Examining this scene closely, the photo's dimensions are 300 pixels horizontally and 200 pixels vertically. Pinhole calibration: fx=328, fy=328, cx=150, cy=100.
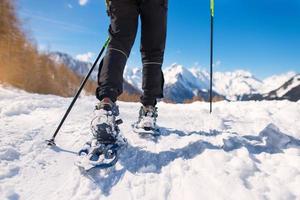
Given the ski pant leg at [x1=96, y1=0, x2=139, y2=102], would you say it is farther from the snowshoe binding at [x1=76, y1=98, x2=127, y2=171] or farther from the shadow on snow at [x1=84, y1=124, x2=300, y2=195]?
the shadow on snow at [x1=84, y1=124, x2=300, y2=195]

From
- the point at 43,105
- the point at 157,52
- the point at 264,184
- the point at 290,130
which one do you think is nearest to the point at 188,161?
the point at 264,184

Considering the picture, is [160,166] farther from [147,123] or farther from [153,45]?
[153,45]

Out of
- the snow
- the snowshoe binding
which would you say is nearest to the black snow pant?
the snowshoe binding

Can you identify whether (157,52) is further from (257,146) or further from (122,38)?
(257,146)

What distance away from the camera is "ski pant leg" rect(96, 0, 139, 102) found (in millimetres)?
3301

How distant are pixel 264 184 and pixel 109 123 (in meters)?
1.47

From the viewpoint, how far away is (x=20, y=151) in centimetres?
309

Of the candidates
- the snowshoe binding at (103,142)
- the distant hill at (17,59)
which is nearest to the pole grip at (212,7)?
the snowshoe binding at (103,142)

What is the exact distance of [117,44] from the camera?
346cm

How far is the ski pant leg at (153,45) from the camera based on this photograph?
12.1 feet

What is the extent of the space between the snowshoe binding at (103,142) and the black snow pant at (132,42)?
16 cm

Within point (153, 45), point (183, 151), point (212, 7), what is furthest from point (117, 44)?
point (212, 7)

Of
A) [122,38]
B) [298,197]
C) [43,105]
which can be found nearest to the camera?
[298,197]

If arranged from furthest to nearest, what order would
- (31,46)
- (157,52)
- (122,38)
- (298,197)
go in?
(31,46) → (157,52) → (122,38) → (298,197)
